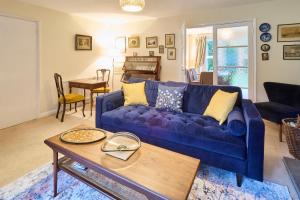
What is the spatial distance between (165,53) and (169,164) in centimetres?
392

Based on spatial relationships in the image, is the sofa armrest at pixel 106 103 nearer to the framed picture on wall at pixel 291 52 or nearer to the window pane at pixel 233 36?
the window pane at pixel 233 36

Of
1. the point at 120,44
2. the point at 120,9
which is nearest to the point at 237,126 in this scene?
the point at 120,9

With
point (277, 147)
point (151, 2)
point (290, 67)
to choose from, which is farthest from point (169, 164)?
point (290, 67)

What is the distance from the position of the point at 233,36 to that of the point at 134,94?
260 centimetres

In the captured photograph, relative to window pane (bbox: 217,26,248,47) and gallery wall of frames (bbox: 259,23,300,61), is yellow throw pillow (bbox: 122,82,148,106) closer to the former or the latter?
window pane (bbox: 217,26,248,47)

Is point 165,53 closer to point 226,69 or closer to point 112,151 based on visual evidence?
point 226,69

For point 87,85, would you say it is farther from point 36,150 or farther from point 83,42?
point 36,150

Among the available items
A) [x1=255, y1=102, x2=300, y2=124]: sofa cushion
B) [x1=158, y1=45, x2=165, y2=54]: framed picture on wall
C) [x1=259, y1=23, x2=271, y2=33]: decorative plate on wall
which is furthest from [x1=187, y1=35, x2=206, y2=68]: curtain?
[x1=255, y1=102, x2=300, y2=124]: sofa cushion

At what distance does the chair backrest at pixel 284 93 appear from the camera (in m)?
3.19

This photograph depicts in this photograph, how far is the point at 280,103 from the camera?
3.35m

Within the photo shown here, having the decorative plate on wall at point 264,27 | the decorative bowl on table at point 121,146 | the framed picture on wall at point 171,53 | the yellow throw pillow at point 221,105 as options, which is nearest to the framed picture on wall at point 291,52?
the decorative plate on wall at point 264,27

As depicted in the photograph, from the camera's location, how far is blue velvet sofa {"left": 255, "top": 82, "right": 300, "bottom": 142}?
115 inches

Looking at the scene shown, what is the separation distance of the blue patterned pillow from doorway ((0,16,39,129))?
108 inches

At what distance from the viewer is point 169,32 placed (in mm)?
4805
